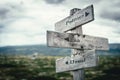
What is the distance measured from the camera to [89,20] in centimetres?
722

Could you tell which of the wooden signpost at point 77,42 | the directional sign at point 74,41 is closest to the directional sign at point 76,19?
the wooden signpost at point 77,42

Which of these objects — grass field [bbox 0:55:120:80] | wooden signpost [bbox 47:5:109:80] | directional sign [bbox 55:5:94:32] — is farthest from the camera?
grass field [bbox 0:55:120:80]

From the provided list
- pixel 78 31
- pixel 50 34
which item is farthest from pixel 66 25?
pixel 50 34

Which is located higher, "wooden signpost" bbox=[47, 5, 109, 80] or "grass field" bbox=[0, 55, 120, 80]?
"wooden signpost" bbox=[47, 5, 109, 80]

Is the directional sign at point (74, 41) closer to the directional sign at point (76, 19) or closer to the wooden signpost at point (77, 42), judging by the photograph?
the wooden signpost at point (77, 42)

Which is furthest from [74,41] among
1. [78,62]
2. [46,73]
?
[46,73]

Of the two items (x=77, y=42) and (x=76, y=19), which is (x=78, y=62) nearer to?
(x=77, y=42)

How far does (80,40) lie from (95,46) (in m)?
0.53

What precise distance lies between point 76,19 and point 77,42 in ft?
2.17

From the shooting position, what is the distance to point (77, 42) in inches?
300

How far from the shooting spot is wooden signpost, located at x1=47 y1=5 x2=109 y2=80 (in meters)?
7.17

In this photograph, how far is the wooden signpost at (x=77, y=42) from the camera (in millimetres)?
7168

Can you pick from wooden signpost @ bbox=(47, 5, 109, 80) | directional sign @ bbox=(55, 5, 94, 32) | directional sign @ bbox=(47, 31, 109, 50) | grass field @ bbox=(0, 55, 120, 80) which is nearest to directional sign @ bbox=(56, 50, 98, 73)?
wooden signpost @ bbox=(47, 5, 109, 80)

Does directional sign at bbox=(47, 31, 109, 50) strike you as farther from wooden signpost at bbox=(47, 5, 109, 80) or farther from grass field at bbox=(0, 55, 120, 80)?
grass field at bbox=(0, 55, 120, 80)
